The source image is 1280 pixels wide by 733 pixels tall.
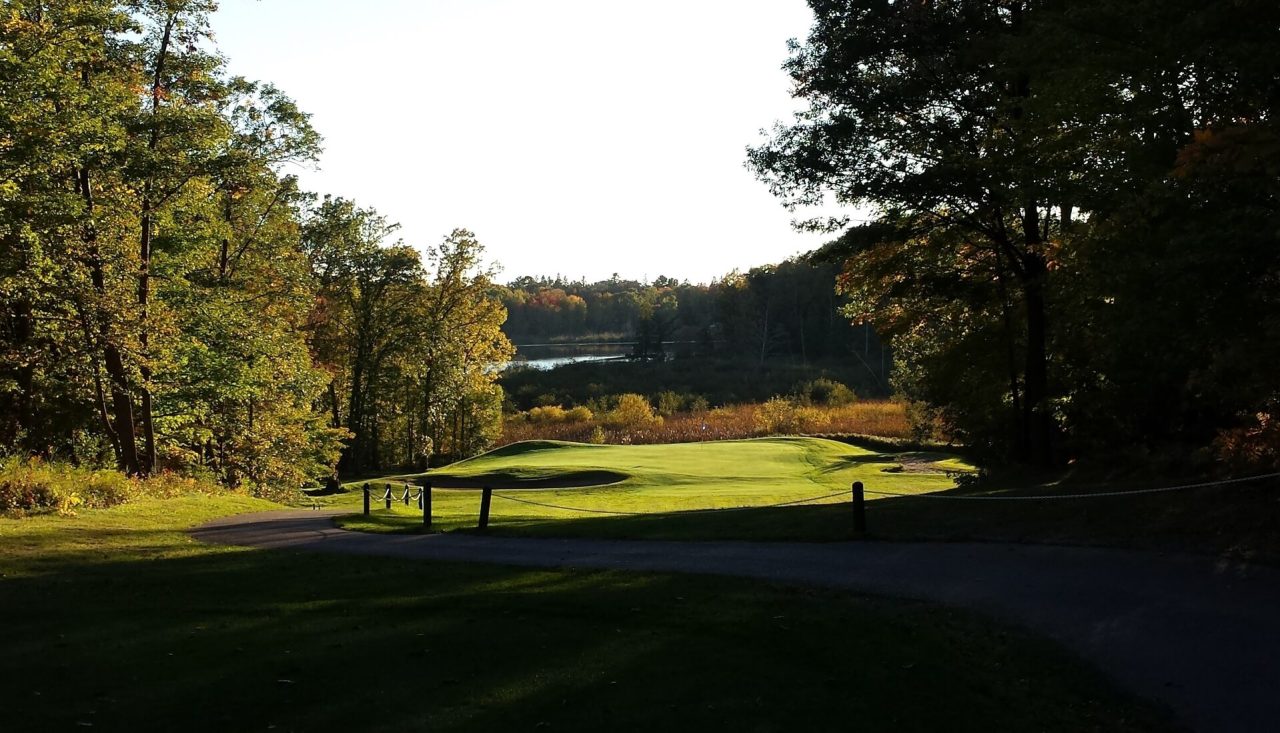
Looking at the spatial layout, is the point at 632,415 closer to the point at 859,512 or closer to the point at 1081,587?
the point at 859,512

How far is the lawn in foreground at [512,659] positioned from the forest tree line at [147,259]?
11274 mm

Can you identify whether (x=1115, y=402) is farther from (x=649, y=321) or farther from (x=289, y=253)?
(x=649, y=321)

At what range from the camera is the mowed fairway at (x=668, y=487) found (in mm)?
16859

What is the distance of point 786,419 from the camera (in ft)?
193

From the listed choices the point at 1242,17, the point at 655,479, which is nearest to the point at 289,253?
the point at 655,479

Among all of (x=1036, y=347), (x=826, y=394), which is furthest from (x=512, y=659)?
(x=826, y=394)

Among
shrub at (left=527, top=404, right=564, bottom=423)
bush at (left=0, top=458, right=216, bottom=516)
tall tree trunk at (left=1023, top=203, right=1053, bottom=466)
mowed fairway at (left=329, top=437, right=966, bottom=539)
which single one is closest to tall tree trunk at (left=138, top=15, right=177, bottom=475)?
bush at (left=0, top=458, right=216, bottom=516)

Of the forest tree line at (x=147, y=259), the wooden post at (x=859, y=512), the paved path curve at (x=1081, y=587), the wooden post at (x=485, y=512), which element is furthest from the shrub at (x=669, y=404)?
the paved path curve at (x=1081, y=587)

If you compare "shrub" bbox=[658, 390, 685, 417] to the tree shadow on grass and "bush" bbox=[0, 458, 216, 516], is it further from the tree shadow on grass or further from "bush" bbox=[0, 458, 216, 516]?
the tree shadow on grass

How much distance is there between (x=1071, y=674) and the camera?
24.0 feet

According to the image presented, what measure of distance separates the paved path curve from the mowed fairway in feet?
5.81

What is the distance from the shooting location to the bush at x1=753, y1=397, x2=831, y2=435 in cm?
5606

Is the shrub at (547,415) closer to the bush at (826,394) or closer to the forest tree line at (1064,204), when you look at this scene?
the bush at (826,394)

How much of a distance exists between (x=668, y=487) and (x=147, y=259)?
685 inches
